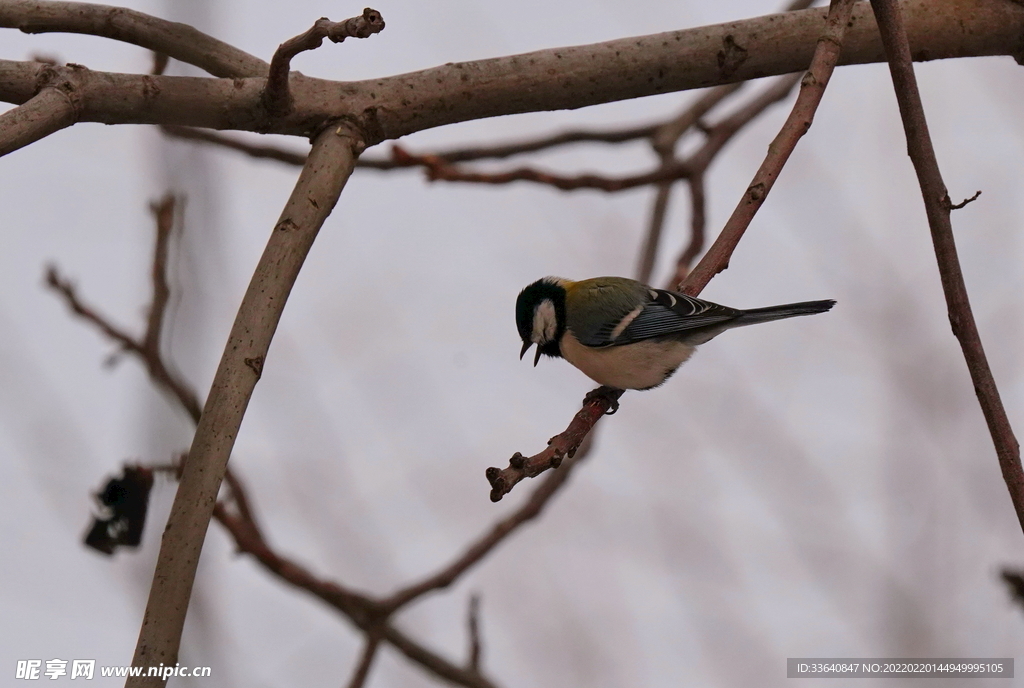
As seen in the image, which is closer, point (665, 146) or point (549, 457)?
point (549, 457)

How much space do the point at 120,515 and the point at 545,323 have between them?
6.35 ft

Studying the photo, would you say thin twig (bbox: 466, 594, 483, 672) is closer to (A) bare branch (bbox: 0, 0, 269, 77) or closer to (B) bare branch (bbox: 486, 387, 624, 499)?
(B) bare branch (bbox: 486, 387, 624, 499)

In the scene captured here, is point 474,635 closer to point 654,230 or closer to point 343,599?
point 343,599

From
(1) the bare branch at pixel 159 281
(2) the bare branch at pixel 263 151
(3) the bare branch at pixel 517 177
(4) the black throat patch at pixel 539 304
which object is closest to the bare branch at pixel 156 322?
(1) the bare branch at pixel 159 281

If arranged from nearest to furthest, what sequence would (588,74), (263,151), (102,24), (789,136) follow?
(102,24), (789,136), (588,74), (263,151)

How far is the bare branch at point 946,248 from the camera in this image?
1.74 meters

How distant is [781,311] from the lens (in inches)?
115

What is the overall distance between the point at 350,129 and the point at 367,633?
1746 mm

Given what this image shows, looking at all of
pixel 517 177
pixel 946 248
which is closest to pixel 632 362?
pixel 517 177

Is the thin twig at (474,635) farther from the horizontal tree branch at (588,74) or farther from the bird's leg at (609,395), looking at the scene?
the horizontal tree branch at (588,74)

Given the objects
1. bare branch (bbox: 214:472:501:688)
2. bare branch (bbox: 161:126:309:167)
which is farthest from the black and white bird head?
bare branch (bbox: 214:472:501:688)

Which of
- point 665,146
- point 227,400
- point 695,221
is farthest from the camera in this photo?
point 665,146

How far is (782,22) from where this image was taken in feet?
7.73

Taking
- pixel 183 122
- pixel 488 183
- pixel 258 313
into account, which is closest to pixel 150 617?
pixel 258 313
